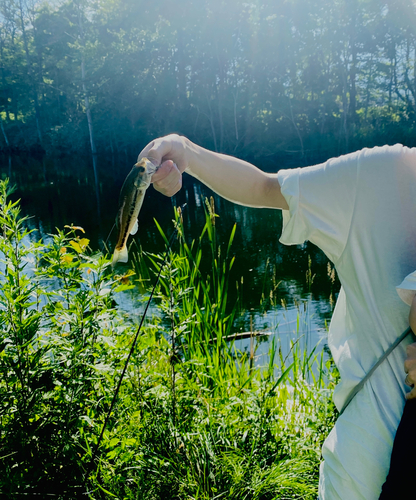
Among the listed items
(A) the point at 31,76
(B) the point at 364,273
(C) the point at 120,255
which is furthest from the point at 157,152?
(A) the point at 31,76

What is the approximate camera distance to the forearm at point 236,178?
1.30 m

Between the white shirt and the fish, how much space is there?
41 centimetres

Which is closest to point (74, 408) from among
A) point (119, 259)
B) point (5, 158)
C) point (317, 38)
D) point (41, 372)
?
point (41, 372)

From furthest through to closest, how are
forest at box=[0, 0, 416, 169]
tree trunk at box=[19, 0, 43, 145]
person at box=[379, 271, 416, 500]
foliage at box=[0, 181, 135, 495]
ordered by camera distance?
tree trunk at box=[19, 0, 43, 145] < forest at box=[0, 0, 416, 169] < foliage at box=[0, 181, 135, 495] < person at box=[379, 271, 416, 500]

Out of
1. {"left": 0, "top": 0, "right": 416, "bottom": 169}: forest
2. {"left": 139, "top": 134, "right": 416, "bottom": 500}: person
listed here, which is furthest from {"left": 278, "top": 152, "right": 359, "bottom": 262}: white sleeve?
{"left": 0, "top": 0, "right": 416, "bottom": 169}: forest

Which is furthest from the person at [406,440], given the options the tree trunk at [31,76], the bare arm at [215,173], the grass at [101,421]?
the tree trunk at [31,76]

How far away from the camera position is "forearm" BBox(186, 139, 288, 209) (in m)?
1.30

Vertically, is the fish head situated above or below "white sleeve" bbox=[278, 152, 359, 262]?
above

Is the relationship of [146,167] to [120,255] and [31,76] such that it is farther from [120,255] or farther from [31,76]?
[31,76]

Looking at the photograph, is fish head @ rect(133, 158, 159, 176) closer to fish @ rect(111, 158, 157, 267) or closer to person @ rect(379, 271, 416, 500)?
fish @ rect(111, 158, 157, 267)

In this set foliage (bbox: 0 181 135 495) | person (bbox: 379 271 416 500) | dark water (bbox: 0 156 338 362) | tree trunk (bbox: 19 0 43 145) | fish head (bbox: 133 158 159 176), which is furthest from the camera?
tree trunk (bbox: 19 0 43 145)

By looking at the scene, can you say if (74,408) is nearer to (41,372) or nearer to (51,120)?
(41,372)

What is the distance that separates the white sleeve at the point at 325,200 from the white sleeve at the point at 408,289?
0.21m

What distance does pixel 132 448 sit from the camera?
1.74 metres
